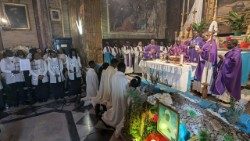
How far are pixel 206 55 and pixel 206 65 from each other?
0.33m

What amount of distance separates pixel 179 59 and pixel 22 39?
34.8ft

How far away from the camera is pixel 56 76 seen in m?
7.00

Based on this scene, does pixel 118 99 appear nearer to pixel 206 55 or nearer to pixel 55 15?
pixel 206 55

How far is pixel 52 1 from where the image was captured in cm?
1318

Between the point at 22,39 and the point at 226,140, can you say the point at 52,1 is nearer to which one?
the point at 22,39

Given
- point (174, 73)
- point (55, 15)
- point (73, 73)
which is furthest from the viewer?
point (55, 15)

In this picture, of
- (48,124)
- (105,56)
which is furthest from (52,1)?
(48,124)

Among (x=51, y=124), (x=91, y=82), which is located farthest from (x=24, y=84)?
(x=91, y=82)

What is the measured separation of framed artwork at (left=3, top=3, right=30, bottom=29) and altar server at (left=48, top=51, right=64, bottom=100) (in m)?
6.19

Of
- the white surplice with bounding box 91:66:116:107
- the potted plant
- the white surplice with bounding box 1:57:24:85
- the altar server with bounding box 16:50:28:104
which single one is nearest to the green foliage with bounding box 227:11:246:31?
the potted plant

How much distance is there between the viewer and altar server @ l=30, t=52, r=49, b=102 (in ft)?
21.6

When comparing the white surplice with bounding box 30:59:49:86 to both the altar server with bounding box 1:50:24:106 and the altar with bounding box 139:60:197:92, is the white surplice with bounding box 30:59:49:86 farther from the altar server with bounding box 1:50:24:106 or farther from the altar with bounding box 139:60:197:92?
the altar with bounding box 139:60:197:92

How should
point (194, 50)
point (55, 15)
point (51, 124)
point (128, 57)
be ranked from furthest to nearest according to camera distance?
point (55, 15), point (128, 57), point (194, 50), point (51, 124)

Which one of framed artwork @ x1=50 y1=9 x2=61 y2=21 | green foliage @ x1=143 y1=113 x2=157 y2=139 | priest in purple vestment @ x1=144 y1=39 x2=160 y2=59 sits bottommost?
green foliage @ x1=143 y1=113 x2=157 y2=139
